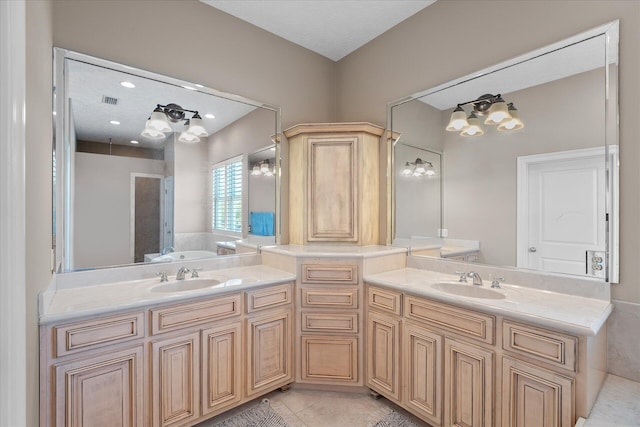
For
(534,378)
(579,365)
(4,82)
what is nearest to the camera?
(4,82)

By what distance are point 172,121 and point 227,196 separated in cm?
68

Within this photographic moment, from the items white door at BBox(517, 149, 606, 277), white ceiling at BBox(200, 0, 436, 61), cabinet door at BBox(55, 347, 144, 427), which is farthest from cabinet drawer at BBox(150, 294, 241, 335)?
white ceiling at BBox(200, 0, 436, 61)

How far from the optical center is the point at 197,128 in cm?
230

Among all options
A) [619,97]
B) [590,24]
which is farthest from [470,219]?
[590,24]

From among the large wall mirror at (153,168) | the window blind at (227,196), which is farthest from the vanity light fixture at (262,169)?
the window blind at (227,196)

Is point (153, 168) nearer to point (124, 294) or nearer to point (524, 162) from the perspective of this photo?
point (124, 294)

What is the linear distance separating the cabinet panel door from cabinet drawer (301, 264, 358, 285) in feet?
1.57

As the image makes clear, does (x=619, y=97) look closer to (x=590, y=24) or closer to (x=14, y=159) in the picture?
(x=590, y=24)

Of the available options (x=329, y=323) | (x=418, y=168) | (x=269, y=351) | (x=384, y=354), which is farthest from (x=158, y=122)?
(x=384, y=354)

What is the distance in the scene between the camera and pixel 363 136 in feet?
8.68

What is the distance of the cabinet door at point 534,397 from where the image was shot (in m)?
1.29

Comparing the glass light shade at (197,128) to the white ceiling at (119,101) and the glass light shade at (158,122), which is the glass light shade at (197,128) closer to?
the white ceiling at (119,101)

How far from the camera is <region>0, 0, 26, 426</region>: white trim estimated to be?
29.9 inches

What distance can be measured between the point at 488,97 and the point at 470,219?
84 cm
